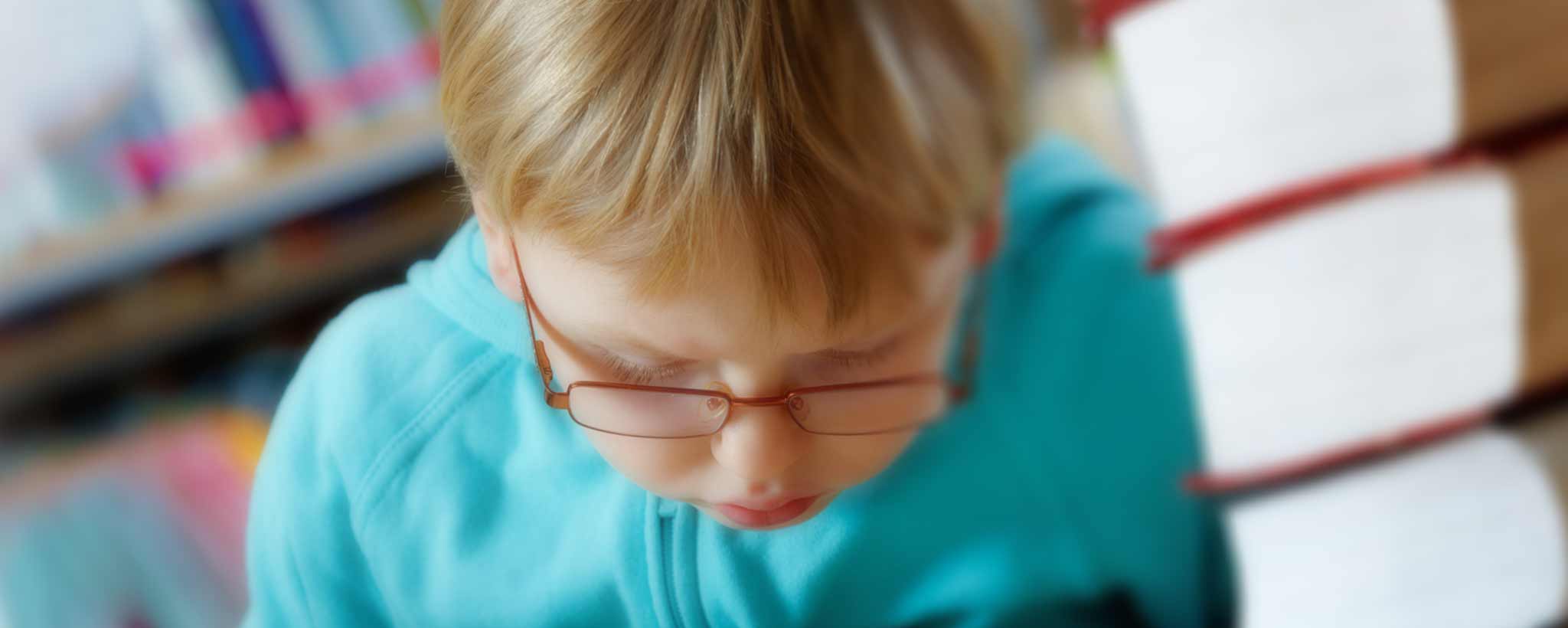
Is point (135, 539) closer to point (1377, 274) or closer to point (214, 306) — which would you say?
point (214, 306)

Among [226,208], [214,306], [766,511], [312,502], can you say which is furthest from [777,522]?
[214,306]

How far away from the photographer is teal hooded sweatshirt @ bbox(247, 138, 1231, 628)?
0.50 meters

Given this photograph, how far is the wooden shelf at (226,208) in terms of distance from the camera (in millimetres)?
962

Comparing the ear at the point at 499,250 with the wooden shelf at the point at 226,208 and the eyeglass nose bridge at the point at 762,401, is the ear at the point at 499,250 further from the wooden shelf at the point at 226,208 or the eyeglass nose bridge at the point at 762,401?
the wooden shelf at the point at 226,208

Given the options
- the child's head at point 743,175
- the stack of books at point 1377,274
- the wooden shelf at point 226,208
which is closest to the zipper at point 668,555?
the child's head at point 743,175

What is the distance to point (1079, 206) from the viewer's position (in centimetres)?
50

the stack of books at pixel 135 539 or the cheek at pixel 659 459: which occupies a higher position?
the cheek at pixel 659 459

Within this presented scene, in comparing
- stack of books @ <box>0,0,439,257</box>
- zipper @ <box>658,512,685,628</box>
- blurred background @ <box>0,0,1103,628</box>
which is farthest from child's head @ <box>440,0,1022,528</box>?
stack of books @ <box>0,0,439,257</box>

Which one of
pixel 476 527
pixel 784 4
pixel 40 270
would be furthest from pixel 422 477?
pixel 40 270

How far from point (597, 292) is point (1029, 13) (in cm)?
30

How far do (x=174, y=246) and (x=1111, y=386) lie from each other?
2.66 feet

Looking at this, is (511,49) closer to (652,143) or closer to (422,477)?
(652,143)

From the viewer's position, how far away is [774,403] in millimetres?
427

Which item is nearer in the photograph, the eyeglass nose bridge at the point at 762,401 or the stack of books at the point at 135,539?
the eyeglass nose bridge at the point at 762,401
